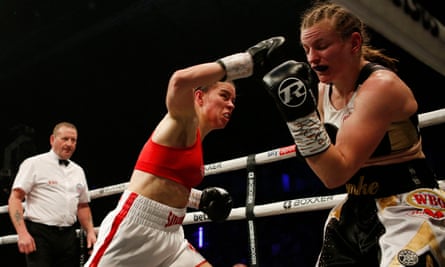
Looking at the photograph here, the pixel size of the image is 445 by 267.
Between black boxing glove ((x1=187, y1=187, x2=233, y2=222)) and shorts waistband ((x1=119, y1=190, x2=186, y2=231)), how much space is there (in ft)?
1.55

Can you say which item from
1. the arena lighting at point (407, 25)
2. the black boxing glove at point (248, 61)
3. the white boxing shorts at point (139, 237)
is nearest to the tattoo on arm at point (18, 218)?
the white boxing shorts at point (139, 237)

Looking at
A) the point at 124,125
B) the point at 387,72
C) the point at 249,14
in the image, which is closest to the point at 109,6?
the point at 249,14

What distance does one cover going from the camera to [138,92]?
7.37m

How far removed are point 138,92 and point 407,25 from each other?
6962 mm

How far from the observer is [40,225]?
10.1 ft

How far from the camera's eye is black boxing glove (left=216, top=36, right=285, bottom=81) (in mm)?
1573

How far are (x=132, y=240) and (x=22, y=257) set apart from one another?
17.8 feet

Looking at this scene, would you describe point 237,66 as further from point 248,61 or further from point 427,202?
point 427,202

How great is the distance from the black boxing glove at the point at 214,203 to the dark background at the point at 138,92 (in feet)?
12.1

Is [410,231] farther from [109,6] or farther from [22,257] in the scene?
[22,257]

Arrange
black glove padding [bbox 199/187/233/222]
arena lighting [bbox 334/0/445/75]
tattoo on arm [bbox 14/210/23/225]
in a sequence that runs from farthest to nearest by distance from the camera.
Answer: tattoo on arm [bbox 14/210/23/225]
black glove padding [bbox 199/187/233/222]
arena lighting [bbox 334/0/445/75]

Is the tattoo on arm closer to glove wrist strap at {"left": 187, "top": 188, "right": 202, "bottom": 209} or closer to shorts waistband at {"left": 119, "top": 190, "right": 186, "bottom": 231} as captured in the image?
glove wrist strap at {"left": 187, "top": 188, "right": 202, "bottom": 209}

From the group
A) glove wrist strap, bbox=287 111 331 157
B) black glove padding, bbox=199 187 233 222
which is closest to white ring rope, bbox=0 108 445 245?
black glove padding, bbox=199 187 233 222

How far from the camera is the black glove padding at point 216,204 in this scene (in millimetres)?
2219
